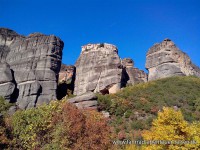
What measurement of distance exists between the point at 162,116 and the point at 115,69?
33861 mm

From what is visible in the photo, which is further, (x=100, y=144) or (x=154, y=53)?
(x=154, y=53)

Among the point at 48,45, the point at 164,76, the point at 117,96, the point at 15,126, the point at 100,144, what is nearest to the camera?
the point at 100,144

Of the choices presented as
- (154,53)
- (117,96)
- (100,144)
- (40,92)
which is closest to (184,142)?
(100,144)

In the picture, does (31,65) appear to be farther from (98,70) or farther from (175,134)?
(175,134)

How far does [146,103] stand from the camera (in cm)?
4284

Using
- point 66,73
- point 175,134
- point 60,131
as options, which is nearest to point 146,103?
point 175,134

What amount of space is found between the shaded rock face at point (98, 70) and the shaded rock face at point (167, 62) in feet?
33.5

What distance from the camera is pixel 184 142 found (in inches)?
704

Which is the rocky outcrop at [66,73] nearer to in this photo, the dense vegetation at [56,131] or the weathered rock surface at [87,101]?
the weathered rock surface at [87,101]

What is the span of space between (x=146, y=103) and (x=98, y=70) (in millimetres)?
15786

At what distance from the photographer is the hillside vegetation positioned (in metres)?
36.3

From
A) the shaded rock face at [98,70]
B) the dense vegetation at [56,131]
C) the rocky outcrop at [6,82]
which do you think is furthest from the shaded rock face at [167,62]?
the dense vegetation at [56,131]

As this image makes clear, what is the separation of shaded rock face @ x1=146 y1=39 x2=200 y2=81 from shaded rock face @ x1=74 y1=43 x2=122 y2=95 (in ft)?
33.5

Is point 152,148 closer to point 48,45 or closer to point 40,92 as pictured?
point 40,92
